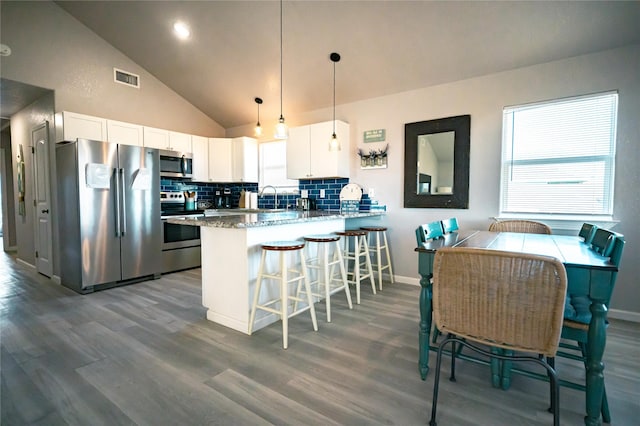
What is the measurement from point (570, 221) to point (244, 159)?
4.67 meters

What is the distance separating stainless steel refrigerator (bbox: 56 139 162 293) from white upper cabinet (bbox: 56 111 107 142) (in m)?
0.15

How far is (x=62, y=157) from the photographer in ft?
12.8

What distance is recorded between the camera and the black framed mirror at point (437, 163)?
12.1ft

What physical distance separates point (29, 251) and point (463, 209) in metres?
6.70

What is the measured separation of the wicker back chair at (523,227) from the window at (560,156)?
532mm

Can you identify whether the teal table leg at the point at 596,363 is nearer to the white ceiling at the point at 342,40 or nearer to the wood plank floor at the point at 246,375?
the wood plank floor at the point at 246,375

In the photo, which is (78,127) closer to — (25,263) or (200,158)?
(200,158)

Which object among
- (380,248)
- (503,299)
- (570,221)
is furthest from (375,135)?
(503,299)

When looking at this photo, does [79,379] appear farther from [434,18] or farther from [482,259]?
[434,18]

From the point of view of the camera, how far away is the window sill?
117 inches

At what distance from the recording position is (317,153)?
4441mm

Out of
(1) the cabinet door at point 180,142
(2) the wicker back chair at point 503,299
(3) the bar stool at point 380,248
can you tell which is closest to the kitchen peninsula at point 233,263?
(3) the bar stool at point 380,248

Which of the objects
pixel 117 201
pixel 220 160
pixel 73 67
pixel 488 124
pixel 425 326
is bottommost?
pixel 425 326

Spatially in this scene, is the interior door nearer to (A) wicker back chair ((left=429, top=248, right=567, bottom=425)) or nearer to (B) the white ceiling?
(B) the white ceiling
